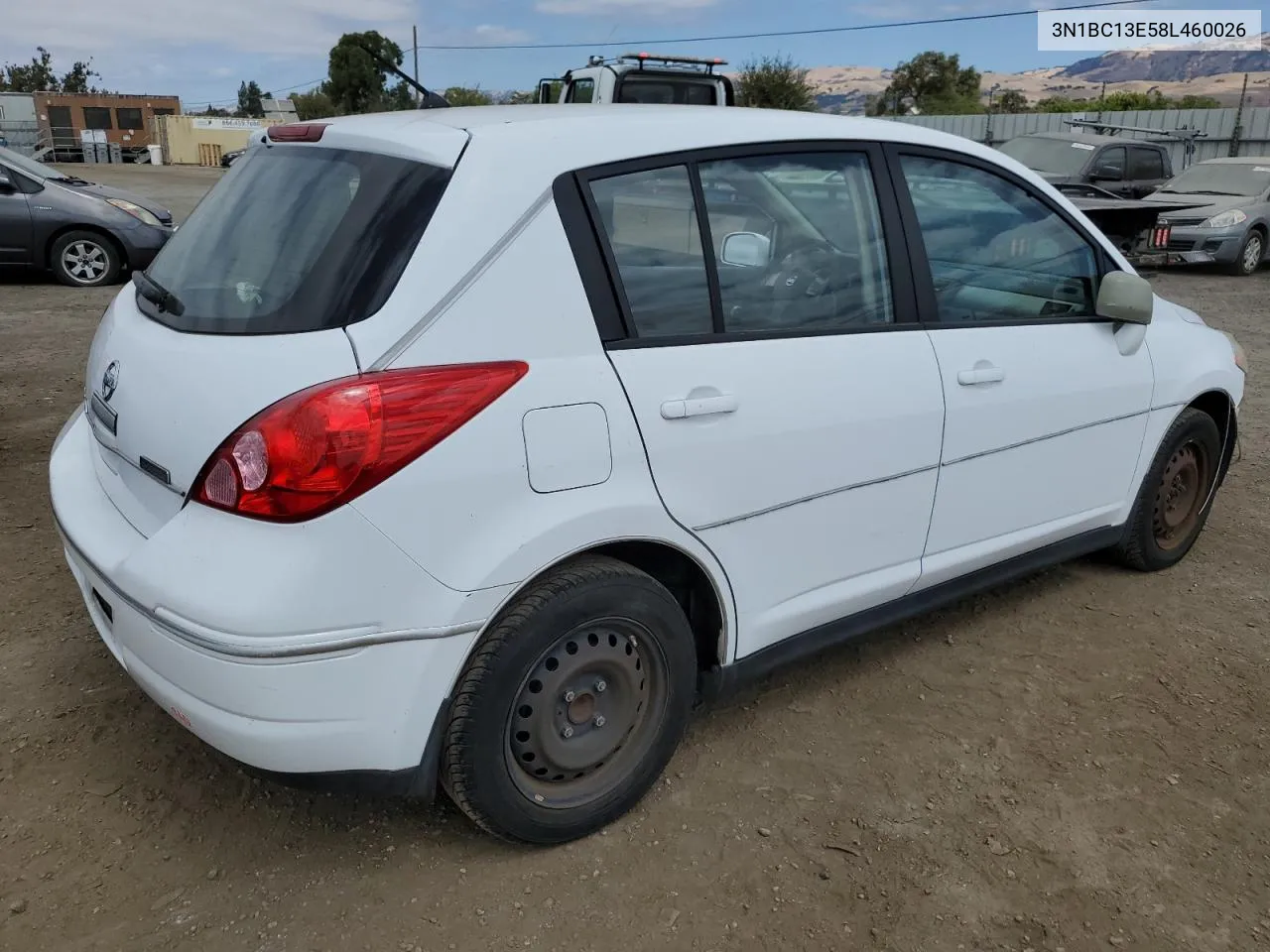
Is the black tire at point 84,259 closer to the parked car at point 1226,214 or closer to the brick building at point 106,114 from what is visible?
the parked car at point 1226,214

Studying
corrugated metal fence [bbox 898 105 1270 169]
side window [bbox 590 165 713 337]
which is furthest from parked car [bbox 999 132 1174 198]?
side window [bbox 590 165 713 337]

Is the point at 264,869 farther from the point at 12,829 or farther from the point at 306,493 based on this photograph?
the point at 306,493

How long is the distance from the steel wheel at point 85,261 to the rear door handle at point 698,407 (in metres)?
10.3

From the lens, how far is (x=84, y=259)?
35.4 feet

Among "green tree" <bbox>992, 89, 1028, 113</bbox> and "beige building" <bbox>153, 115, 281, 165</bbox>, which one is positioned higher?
"green tree" <bbox>992, 89, 1028, 113</bbox>

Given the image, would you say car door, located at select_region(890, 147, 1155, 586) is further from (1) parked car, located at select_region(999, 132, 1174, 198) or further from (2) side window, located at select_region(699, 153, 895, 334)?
(1) parked car, located at select_region(999, 132, 1174, 198)

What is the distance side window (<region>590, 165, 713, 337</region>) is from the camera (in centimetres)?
246

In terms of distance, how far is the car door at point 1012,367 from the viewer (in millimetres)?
3092

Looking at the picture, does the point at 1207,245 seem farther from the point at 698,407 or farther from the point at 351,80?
the point at 351,80

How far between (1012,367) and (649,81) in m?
10.3

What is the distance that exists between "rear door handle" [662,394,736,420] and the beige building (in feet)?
180

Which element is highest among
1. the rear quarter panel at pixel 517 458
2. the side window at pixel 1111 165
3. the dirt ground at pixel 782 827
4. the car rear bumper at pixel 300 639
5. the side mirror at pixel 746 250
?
the side window at pixel 1111 165

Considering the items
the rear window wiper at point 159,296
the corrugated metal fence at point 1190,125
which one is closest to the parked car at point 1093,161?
the corrugated metal fence at point 1190,125

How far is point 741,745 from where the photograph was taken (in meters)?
3.00
